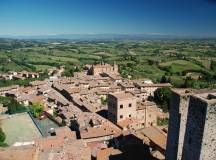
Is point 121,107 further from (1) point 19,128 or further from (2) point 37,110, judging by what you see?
(2) point 37,110

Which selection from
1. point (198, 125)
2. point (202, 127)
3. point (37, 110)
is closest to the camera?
point (202, 127)

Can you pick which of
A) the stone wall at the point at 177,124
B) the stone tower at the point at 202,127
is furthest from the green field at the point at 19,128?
the stone tower at the point at 202,127

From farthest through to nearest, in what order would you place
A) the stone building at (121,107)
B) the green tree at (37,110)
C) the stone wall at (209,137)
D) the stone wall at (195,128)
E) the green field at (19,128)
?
the green tree at (37,110)
the stone building at (121,107)
the green field at (19,128)
the stone wall at (195,128)
the stone wall at (209,137)

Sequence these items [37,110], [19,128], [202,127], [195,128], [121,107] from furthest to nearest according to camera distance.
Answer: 1. [37,110]
2. [19,128]
3. [121,107]
4. [195,128]
5. [202,127]

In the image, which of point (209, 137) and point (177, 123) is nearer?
point (209, 137)

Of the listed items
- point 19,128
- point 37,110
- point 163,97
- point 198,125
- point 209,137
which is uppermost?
point 198,125

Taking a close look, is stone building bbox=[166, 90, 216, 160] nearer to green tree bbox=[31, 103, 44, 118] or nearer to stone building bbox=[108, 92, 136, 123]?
stone building bbox=[108, 92, 136, 123]

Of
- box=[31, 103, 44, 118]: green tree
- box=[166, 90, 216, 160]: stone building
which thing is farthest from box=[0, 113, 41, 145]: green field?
box=[166, 90, 216, 160]: stone building

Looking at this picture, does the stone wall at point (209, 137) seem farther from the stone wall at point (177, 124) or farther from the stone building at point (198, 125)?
the stone wall at point (177, 124)

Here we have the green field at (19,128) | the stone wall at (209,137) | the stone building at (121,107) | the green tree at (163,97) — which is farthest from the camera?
the green tree at (163,97)

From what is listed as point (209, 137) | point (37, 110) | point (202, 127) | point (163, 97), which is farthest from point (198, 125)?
point (163, 97)

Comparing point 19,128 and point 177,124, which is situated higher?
point 177,124
